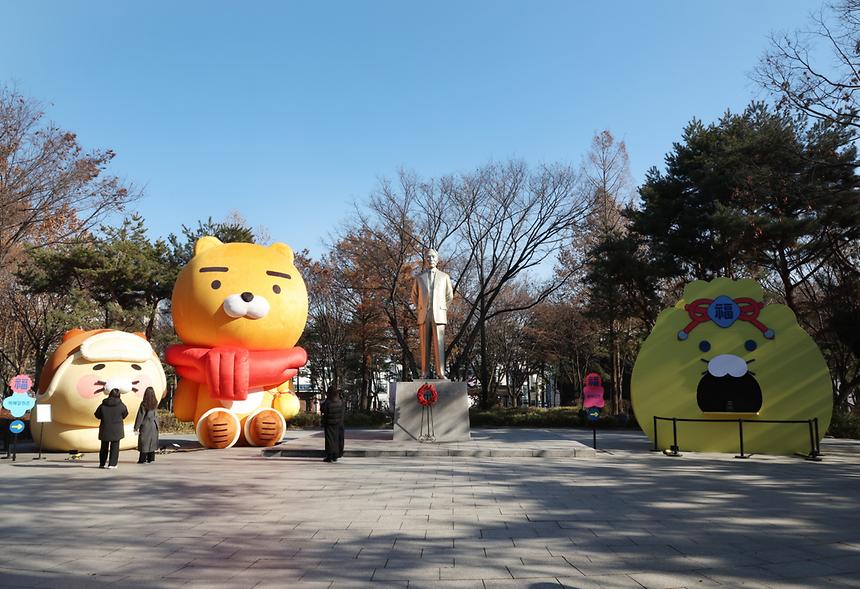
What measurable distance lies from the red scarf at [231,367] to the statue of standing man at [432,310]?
3.34 m

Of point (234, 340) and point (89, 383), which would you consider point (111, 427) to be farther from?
point (234, 340)

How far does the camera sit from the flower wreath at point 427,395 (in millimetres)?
15508

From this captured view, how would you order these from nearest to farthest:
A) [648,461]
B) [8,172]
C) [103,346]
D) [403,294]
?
[648,461] → [103,346] → [8,172] → [403,294]

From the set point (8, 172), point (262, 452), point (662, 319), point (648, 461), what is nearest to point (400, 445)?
point (262, 452)

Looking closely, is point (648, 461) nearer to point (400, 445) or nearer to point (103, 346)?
point (400, 445)

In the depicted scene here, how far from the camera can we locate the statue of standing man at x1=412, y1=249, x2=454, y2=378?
15945 mm

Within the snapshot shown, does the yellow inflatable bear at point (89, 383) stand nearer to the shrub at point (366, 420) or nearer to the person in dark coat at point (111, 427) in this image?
the person in dark coat at point (111, 427)

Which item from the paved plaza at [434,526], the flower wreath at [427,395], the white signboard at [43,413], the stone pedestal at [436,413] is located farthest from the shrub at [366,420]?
the paved plaza at [434,526]

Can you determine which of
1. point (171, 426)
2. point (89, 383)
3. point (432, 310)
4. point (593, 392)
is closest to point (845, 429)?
point (593, 392)

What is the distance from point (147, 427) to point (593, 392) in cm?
1027

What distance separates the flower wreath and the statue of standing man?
2.47 ft

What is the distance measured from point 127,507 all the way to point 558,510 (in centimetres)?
579

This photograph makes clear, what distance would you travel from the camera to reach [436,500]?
344 inches

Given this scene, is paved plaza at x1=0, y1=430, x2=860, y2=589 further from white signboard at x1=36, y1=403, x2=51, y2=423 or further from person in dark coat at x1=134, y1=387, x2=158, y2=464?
white signboard at x1=36, y1=403, x2=51, y2=423
